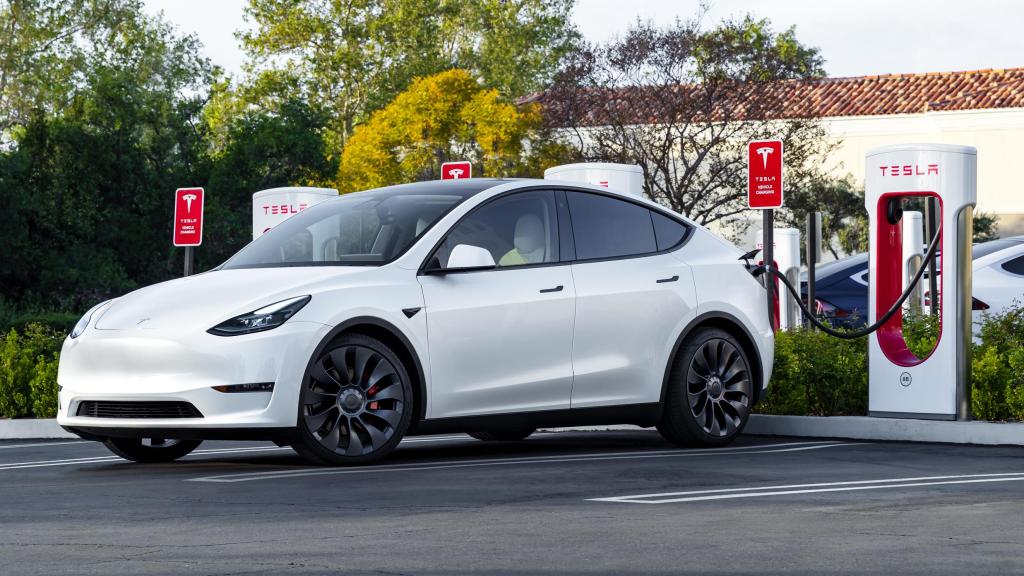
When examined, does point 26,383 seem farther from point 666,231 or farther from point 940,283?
point 940,283

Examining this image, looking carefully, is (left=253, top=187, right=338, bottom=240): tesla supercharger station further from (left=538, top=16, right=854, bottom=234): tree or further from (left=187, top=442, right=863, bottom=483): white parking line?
(left=538, top=16, right=854, bottom=234): tree

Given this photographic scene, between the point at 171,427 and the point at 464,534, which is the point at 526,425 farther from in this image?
the point at 464,534

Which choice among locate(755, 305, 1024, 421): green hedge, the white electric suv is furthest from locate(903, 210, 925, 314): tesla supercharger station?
the white electric suv

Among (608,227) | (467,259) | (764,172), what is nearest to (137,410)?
(467,259)

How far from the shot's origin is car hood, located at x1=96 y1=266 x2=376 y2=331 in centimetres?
880

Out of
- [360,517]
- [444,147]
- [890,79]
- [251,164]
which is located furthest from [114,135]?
[360,517]

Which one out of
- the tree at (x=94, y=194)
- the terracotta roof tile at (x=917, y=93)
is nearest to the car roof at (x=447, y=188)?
the tree at (x=94, y=194)

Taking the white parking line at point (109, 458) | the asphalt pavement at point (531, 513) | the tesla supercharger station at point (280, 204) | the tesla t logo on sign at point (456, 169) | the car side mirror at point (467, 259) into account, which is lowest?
the white parking line at point (109, 458)

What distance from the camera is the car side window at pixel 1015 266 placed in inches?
663

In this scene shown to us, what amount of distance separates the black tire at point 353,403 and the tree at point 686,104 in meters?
33.7

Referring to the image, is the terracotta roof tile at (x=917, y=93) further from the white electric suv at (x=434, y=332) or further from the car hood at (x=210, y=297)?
the car hood at (x=210, y=297)

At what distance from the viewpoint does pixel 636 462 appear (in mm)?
9461

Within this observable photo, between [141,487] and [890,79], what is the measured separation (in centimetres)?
5712

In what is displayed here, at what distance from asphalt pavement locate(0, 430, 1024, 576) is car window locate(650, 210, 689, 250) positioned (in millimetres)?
1362
